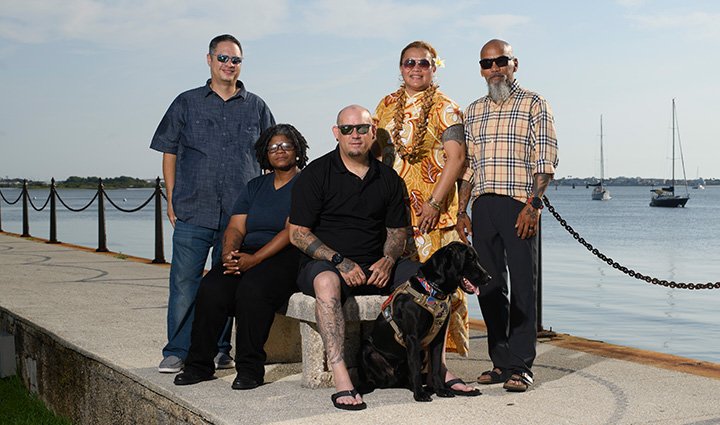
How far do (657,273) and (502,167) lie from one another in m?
21.2

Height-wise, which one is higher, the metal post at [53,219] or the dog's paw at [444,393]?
the metal post at [53,219]

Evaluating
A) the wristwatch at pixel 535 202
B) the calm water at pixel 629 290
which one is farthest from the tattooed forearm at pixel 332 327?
the calm water at pixel 629 290

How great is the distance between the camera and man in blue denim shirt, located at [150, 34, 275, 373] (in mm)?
5660

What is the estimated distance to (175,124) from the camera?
18.7 ft

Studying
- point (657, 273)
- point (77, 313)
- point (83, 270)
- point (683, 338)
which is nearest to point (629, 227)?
point (657, 273)

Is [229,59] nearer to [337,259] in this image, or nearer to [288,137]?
[288,137]

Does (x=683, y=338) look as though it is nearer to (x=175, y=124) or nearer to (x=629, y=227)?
(x=175, y=124)

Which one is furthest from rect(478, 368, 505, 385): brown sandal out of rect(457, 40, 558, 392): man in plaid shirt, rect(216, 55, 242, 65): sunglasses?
rect(216, 55, 242, 65): sunglasses

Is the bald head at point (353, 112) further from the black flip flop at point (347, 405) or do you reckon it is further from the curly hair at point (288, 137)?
the black flip flop at point (347, 405)

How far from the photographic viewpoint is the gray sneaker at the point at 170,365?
557cm

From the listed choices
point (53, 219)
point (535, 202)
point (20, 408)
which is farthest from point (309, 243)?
point (53, 219)

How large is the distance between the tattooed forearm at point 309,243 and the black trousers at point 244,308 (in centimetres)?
30

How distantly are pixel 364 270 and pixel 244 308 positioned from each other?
699 millimetres

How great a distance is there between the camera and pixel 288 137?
5.47 meters
